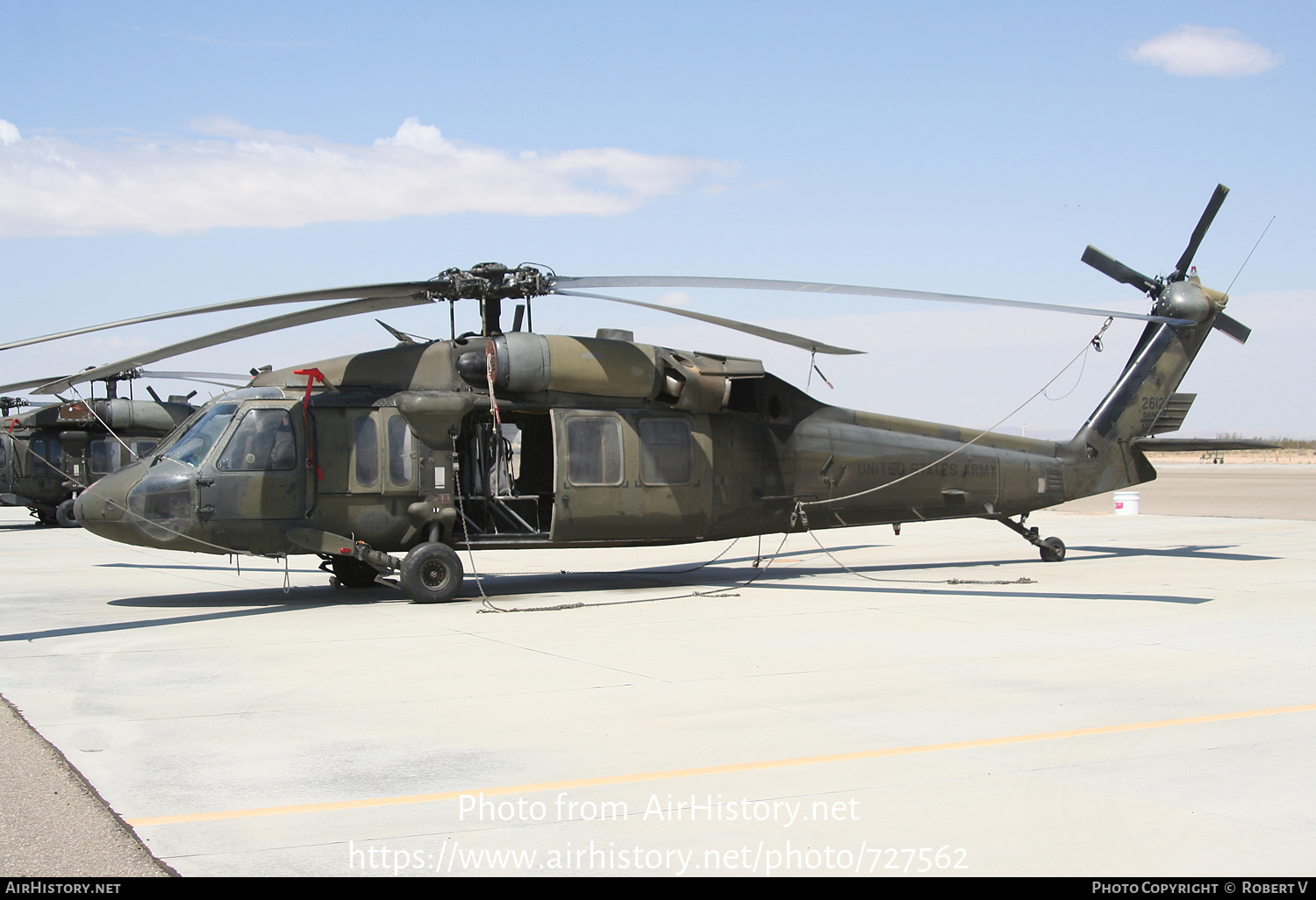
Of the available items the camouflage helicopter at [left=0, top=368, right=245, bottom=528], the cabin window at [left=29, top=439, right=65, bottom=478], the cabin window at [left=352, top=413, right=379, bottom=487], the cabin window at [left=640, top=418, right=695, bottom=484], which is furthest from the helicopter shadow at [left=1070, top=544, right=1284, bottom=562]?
the cabin window at [left=29, top=439, right=65, bottom=478]

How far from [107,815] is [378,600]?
8154 millimetres

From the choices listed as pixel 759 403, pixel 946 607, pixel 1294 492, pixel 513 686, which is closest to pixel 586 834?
pixel 513 686

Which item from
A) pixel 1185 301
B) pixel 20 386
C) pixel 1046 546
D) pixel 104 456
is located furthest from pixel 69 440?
pixel 1185 301

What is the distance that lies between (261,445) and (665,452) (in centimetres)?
464

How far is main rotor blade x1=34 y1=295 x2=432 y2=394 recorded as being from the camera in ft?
33.9

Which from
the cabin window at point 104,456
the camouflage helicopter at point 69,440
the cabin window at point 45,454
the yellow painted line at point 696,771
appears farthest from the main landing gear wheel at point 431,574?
the cabin window at point 45,454

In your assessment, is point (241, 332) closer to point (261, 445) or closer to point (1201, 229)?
point (261, 445)

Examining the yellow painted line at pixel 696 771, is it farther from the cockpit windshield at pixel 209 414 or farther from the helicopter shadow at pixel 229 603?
the cockpit windshield at pixel 209 414

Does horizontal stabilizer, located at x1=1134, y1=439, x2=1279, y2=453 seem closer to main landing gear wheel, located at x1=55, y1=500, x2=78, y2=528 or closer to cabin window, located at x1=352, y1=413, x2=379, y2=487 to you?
cabin window, located at x1=352, y1=413, x2=379, y2=487

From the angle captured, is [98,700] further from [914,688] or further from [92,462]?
[92,462]

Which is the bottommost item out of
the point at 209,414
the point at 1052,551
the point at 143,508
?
the point at 1052,551

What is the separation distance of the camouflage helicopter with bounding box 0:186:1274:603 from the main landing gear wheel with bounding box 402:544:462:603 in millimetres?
20

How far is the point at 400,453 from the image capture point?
12.7 metres

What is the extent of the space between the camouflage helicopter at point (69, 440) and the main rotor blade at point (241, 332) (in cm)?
1749
